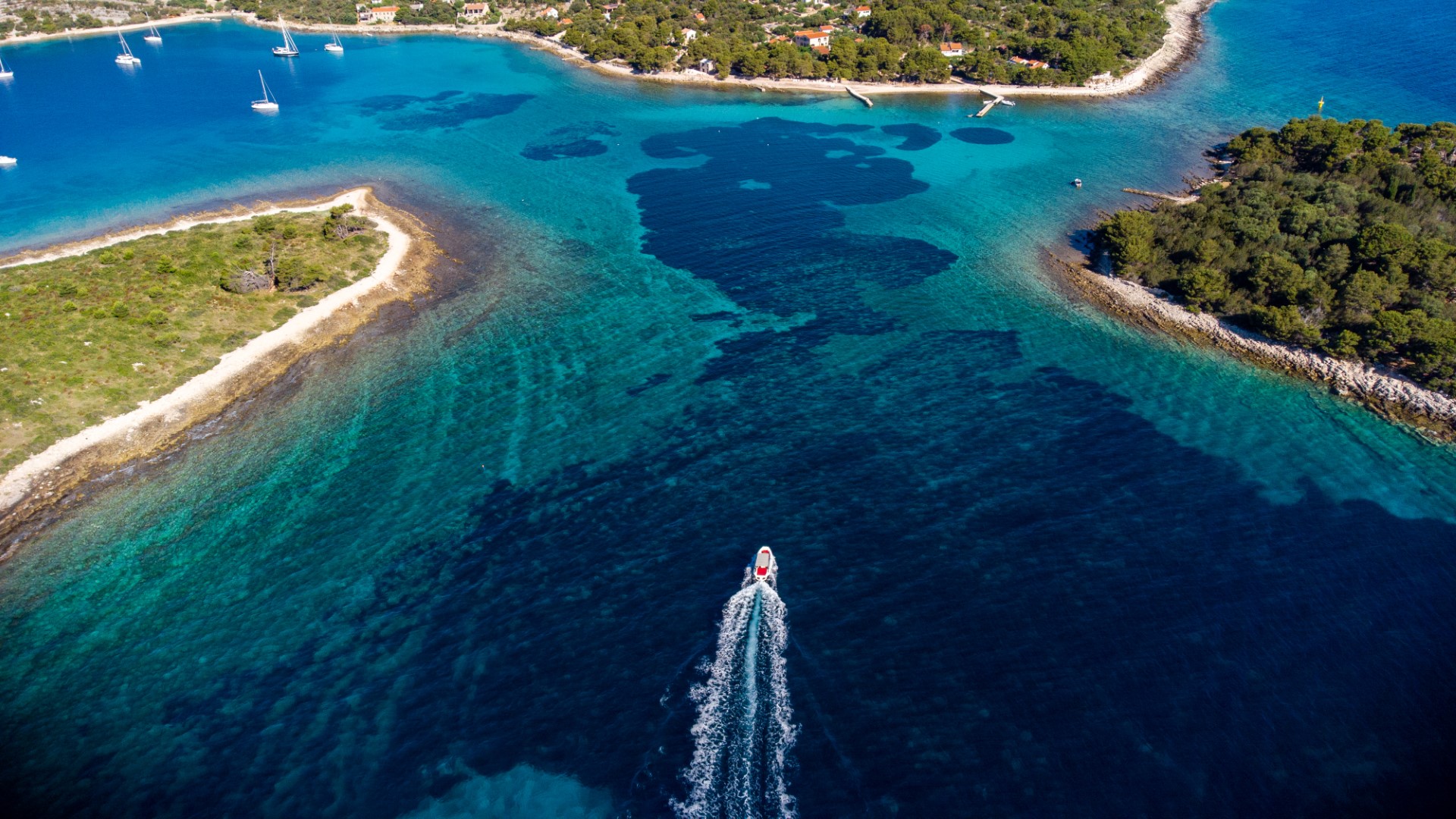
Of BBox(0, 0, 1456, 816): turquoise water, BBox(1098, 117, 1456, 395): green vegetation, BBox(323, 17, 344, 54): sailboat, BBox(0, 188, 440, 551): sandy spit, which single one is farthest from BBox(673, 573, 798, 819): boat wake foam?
BBox(323, 17, 344, 54): sailboat

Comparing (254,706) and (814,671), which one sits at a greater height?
(814,671)

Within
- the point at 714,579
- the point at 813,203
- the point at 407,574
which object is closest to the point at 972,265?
the point at 813,203

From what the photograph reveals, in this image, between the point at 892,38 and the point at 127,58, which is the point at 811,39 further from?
the point at 127,58

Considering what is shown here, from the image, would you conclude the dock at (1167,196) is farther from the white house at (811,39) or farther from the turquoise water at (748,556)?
the white house at (811,39)

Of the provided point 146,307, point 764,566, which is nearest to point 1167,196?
point 764,566

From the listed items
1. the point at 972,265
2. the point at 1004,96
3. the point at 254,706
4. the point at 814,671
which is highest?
the point at 1004,96

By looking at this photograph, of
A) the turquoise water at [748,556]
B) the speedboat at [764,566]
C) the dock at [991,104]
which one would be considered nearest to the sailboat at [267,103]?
the turquoise water at [748,556]

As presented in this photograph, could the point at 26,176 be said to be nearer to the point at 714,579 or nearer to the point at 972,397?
the point at 714,579
